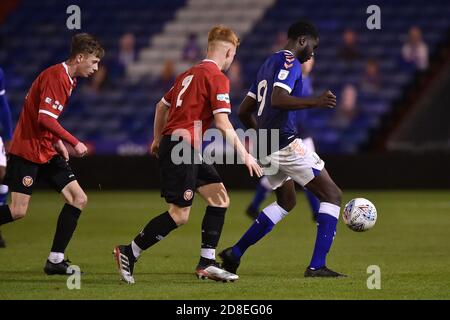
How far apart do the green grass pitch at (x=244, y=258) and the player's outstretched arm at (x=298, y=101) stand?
4.62 ft

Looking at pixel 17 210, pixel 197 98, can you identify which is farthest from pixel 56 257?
pixel 197 98

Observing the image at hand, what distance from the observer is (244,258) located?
984cm

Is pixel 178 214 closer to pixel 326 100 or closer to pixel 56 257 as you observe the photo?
pixel 56 257

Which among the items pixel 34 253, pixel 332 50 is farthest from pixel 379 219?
pixel 332 50

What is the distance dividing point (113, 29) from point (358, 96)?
695cm

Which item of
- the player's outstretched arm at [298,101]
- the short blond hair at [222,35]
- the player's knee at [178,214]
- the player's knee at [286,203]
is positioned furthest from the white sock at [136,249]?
the short blond hair at [222,35]

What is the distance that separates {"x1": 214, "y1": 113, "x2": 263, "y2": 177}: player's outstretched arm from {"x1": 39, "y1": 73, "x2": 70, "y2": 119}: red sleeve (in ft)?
4.81

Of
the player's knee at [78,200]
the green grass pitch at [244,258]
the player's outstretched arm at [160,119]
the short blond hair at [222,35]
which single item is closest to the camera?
the green grass pitch at [244,258]

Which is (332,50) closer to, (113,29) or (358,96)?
(358,96)

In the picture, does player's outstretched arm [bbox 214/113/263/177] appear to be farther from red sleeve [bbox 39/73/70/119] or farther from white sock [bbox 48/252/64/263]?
white sock [bbox 48/252/64/263]

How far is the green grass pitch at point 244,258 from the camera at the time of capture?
7.33m

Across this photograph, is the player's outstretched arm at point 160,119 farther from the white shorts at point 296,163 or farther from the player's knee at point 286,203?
the player's knee at point 286,203

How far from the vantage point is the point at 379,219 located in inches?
560

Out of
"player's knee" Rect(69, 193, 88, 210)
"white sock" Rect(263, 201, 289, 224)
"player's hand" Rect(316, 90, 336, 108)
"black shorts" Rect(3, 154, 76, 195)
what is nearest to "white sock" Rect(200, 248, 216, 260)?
"white sock" Rect(263, 201, 289, 224)
